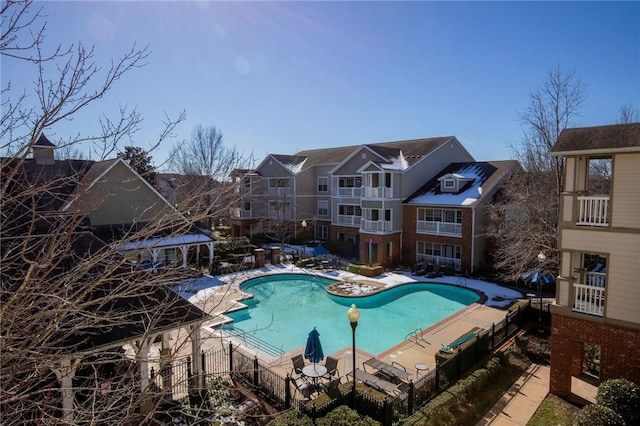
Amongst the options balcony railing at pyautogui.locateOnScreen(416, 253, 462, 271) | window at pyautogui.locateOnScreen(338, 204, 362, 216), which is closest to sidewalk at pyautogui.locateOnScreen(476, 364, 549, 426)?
balcony railing at pyautogui.locateOnScreen(416, 253, 462, 271)

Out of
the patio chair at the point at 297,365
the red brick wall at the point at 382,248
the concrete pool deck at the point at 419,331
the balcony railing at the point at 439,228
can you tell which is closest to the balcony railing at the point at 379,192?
the red brick wall at the point at 382,248

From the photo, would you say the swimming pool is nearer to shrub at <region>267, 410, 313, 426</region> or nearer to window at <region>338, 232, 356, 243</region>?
shrub at <region>267, 410, 313, 426</region>

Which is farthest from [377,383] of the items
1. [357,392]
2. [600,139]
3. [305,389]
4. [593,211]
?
[600,139]

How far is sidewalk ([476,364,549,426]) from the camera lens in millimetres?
10352

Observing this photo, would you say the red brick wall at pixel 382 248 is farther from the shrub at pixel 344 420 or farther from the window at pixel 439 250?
the shrub at pixel 344 420

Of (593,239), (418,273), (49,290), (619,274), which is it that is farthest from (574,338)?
(418,273)

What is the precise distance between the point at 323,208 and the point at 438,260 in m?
14.6

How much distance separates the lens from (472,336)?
1461 cm

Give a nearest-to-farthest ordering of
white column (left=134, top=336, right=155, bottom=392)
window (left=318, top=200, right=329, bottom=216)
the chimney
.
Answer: the chimney, white column (left=134, top=336, right=155, bottom=392), window (left=318, top=200, right=329, bottom=216)

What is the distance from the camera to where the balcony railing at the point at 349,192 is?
34156 millimetres

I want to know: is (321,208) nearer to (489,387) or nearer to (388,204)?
(388,204)

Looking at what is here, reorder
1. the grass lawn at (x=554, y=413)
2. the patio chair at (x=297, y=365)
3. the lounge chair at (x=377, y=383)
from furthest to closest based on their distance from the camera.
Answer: the patio chair at (x=297, y=365) → the lounge chair at (x=377, y=383) → the grass lawn at (x=554, y=413)

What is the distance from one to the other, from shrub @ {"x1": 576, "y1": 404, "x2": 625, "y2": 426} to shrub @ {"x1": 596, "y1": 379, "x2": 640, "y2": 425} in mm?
380

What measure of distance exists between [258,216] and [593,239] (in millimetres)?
32124
